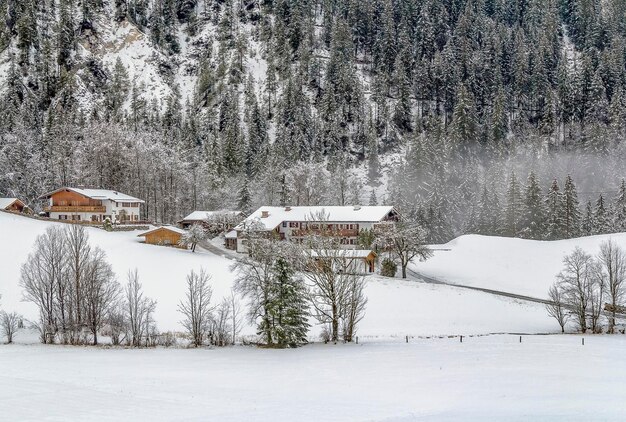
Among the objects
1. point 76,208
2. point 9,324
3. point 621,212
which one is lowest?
point 9,324

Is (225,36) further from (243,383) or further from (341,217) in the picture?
(243,383)

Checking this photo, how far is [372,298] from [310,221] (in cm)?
2597

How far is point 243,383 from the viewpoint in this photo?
101ft

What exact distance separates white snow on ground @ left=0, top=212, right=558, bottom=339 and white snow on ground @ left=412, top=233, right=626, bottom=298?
10.0 metres

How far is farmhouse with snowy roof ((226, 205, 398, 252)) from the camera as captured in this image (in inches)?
3282

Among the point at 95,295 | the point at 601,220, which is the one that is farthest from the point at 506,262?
the point at 95,295

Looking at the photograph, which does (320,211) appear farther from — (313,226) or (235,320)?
(235,320)

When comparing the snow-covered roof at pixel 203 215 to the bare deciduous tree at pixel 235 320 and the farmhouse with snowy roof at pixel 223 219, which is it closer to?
the farmhouse with snowy roof at pixel 223 219

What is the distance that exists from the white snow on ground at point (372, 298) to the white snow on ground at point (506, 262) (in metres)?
10.0

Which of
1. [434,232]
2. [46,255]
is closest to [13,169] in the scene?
[46,255]

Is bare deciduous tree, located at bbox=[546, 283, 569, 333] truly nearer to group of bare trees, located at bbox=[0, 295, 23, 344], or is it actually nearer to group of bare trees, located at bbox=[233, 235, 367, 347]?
group of bare trees, located at bbox=[233, 235, 367, 347]

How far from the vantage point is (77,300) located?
4900 cm

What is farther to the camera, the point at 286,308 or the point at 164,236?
the point at 164,236

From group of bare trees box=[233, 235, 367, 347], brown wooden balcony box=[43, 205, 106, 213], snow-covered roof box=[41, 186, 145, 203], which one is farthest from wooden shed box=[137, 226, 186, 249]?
group of bare trees box=[233, 235, 367, 347]
